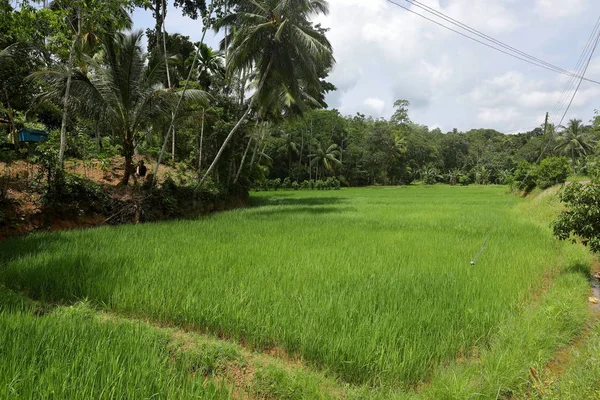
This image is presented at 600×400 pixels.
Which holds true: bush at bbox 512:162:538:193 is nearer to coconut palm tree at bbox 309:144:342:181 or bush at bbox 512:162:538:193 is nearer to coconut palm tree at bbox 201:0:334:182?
coconut palm tree at bbox 201:0:334:182

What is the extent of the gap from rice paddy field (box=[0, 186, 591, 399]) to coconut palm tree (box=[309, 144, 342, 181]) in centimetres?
2996

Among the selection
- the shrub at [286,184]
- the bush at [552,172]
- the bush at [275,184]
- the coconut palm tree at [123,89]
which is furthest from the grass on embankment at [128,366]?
the shrub at [286,184]

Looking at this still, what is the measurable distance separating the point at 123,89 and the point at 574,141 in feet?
146

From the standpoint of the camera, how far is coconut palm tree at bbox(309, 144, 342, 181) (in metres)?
35.4

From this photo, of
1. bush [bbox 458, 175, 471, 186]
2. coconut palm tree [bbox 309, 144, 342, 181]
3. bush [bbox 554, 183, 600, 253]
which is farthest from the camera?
bush [bbox 458, 175, 471, 186]

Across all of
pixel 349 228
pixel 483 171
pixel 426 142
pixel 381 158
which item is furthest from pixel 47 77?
pixel 483 171

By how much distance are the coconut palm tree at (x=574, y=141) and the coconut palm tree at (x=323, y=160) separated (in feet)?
83.3

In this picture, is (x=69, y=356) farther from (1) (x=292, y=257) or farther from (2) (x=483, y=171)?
(2) (x=483, y=171)

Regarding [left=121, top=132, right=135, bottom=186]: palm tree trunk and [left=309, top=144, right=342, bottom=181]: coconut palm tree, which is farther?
[left=309, top=144, right=342, bottom=181]: coconut palm tree

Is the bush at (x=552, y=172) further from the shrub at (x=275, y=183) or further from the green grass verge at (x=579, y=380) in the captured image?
the shrub at (x=275, y=183)

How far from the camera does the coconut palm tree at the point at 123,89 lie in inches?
340

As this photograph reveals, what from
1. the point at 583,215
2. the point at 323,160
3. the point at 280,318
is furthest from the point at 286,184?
the point at 280,318

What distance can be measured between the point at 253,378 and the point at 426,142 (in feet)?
153

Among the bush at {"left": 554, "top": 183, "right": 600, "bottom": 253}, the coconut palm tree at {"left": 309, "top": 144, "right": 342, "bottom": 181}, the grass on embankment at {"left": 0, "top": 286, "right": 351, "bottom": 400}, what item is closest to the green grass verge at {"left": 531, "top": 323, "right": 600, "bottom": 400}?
the grass on embankment at {"left": 0, "top": 286, "right": 351, "bottom": 400}
